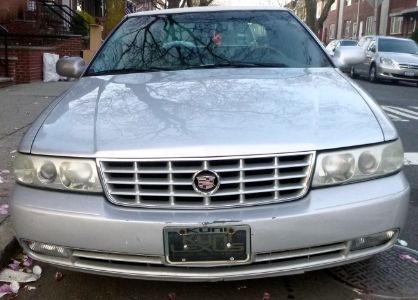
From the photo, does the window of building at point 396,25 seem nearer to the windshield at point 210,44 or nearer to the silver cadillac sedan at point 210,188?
the windshield at point 210,44

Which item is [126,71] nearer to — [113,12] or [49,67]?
[49,67]

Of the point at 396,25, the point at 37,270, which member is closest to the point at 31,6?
the point at 37,270

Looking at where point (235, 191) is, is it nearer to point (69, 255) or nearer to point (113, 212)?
point (113, 212)

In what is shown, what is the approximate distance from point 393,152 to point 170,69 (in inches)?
69.3

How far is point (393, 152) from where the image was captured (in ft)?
9.23

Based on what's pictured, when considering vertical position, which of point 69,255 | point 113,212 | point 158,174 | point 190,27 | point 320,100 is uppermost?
point 190,27

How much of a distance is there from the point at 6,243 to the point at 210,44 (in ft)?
6.74

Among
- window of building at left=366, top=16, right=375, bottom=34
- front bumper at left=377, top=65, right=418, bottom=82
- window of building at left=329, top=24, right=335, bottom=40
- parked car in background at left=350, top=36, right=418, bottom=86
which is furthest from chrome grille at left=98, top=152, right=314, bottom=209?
window of building at left=329, top=24, right=335, bottom=40

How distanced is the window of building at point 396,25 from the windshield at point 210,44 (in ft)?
113

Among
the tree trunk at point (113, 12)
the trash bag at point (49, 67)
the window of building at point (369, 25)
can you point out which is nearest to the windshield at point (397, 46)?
the tree trunk at point (113, 12)

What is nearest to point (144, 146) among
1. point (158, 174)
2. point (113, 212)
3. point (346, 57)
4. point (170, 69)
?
point (158, 174)

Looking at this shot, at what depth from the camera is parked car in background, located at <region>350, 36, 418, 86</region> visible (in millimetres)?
17391

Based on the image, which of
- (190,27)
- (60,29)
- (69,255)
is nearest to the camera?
(69,255)

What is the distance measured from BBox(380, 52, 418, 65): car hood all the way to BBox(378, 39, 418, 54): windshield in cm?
57
